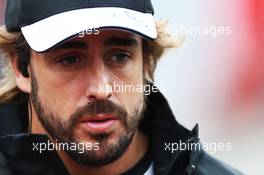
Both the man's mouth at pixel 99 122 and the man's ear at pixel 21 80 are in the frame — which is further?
the man's ear at pixel 21 80

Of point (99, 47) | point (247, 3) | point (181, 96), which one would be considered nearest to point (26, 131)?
point (99, 47)

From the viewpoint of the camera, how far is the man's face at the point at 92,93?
111 centimetres

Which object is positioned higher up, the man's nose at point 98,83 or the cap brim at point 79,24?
the cap brim at point 79,24

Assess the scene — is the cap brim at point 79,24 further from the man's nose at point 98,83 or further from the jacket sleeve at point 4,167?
the jacket sleeve at point 4,167

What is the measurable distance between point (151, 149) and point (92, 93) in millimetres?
186

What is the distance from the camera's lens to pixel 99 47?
1119 mm

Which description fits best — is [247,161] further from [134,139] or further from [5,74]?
[5,74]

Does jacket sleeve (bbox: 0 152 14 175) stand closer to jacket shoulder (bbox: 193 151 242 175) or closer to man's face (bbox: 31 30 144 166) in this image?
man's face (bbox: 31 30 144 166)

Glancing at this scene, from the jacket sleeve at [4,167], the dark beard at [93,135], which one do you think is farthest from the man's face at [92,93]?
the jacket sleeve at [4,167]

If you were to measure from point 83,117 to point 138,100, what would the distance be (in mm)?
116

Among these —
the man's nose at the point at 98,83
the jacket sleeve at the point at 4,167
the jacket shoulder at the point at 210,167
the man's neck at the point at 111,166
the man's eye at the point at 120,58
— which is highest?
the man's eye at the point at 120,58

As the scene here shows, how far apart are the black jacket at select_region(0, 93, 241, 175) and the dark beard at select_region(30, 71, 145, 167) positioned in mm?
44

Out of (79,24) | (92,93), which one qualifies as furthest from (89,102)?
(79,24)

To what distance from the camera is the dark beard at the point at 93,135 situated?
1.12m
